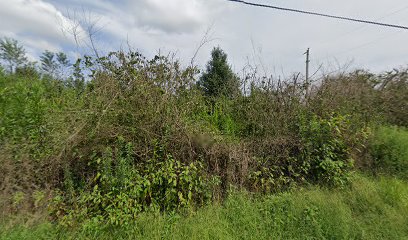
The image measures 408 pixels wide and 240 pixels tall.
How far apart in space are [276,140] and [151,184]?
2390 millimetres

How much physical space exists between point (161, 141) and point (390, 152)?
4526 mm

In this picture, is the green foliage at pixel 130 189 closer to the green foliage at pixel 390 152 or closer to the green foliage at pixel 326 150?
the green foliage at pixel 326 150

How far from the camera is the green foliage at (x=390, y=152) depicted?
4340 mm

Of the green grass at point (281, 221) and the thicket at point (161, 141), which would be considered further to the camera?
the thicket at point (161, 141)

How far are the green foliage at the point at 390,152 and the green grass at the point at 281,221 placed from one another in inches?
32.2

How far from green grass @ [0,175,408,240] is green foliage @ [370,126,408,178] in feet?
2.68

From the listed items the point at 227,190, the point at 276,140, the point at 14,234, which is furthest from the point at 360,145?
the point at 14,234

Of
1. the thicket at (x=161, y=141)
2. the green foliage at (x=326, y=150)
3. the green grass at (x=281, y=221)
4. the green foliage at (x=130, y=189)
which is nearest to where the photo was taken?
the green grass at (x=281, y=221)

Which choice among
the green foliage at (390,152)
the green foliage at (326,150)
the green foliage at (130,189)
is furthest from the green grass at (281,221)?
the green foliage at (390,152)

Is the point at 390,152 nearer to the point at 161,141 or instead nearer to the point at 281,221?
the point at 281,221

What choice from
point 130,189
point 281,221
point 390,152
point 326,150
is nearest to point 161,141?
point 130,189

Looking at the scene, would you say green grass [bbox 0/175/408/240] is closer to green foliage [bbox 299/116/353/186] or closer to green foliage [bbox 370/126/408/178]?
green foliage [bbox 299/116/353/186]

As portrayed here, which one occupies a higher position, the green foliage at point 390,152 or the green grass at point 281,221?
the green foliage at point 390,152

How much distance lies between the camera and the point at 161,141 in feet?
11.7
